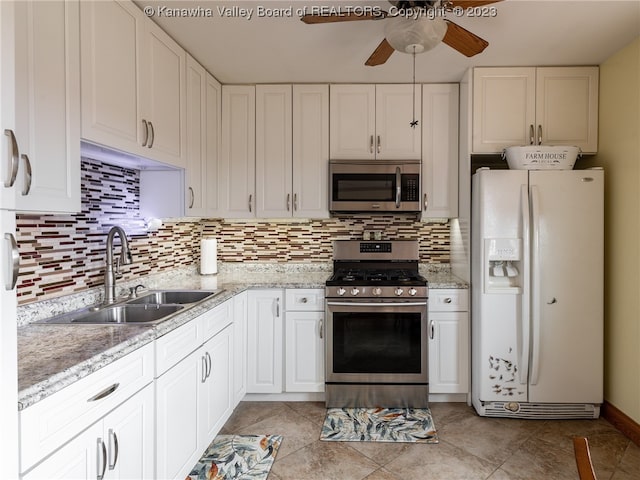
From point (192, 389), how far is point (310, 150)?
76.0 inches

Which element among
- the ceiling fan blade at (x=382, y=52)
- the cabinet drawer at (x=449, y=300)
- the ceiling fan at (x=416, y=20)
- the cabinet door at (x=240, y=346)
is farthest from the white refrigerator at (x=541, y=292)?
the cabinet door at (x=240, y=346)

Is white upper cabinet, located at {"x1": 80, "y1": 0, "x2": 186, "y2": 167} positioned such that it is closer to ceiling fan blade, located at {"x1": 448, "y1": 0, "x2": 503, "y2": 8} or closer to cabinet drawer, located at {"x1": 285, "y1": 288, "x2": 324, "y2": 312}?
cabinet drawer, located at {"x1": 285, "y1": 288, "x2": 324, "y2": 312}

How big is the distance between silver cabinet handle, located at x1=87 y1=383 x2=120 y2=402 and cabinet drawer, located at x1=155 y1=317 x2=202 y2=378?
279mm

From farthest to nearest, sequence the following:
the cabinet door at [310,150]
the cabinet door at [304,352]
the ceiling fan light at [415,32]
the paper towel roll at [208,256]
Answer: the paper towel roll at [208,256] → the cabinet door at [310,150] → the cabinet door at [304,352] → the ceiling fan light at [415,32]

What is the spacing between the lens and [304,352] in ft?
9.45

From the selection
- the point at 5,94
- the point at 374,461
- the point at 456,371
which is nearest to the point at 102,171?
the point at 5,94

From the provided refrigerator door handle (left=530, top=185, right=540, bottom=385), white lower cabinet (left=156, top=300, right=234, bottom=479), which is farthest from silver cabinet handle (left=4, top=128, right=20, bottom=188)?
refrigerator door handle (left=530, top=185, right=540, bottom=385)

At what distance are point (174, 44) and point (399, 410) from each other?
2.79 metres

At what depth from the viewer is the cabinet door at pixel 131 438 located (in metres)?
1.29

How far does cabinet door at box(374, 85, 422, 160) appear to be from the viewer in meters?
3.04

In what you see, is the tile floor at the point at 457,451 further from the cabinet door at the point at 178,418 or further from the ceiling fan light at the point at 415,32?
the ceiling fan light at the point at 415,32

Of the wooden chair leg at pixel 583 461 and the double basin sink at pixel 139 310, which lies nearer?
the wooden chair leg at pixel 583 461

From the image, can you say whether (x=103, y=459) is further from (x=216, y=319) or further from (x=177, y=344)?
(x=216, y=319)

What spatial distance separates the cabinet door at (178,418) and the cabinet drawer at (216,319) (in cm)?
14
